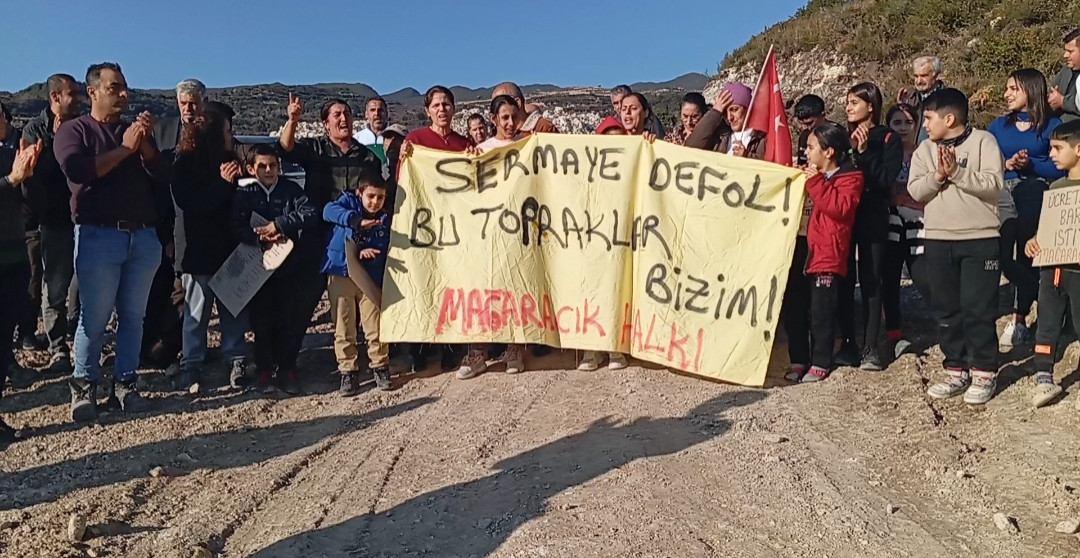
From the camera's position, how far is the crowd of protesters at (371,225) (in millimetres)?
5492

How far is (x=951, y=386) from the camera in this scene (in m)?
5.76

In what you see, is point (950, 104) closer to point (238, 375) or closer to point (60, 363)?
point (238, 375)

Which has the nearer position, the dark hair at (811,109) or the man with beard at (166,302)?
the dark hair at (811,109)

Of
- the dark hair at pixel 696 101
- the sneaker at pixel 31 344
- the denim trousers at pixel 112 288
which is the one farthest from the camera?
the sneaker at pixel 31 344

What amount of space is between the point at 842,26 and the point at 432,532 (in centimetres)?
1830

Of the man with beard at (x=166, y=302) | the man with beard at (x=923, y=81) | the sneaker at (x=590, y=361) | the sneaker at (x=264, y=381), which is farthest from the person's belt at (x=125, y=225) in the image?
the man with beard at (x=923, y=81)

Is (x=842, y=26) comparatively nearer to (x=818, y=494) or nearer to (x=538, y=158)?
(x=538, y=158)

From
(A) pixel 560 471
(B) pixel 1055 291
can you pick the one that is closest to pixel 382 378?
(A) pixel 560 471

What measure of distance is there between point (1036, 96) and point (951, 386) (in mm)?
2325

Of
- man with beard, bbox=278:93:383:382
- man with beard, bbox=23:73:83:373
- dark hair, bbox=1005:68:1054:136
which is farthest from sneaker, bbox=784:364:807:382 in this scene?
man with beard, bbox=23:73:83:373

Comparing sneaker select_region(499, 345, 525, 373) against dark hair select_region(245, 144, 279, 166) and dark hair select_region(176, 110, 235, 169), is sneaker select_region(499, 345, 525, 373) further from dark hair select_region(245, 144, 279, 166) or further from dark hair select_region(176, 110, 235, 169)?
dark hair select_region(176, 110, 235, 169)

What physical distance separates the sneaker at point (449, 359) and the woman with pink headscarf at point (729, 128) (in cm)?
261

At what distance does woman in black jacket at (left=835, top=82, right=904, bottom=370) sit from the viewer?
20.1 ft

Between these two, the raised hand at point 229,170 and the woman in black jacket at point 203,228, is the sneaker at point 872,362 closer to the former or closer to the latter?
the woman in black jacket at point 203,228
